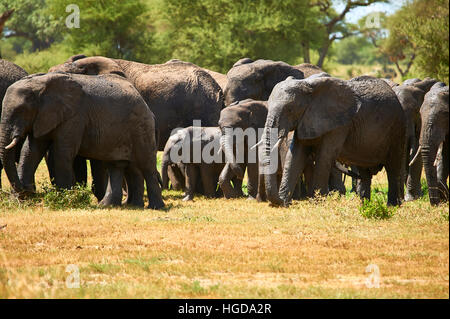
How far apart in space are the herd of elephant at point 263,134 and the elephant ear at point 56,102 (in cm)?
2

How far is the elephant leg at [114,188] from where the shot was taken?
1573 centimetres

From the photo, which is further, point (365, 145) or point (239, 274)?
point (365, 145)

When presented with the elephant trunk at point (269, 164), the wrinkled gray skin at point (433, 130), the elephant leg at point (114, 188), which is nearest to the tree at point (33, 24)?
the elephant leg at point (114, 188)

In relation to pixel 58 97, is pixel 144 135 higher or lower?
lower

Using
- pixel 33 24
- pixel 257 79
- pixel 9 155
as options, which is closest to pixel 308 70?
pixel 257 79

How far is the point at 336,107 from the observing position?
14680 millimetres

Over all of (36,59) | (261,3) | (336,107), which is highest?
(336,107)

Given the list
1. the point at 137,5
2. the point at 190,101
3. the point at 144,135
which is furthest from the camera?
the point at 137,5

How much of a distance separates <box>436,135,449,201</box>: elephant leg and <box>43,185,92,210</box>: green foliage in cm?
598

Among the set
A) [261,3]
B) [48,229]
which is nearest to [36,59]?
[261,3]

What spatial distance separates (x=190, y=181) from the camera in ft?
59.5

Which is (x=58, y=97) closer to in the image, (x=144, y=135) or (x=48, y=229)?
(x=144, y=135)

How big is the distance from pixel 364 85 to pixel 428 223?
12.5 feet
